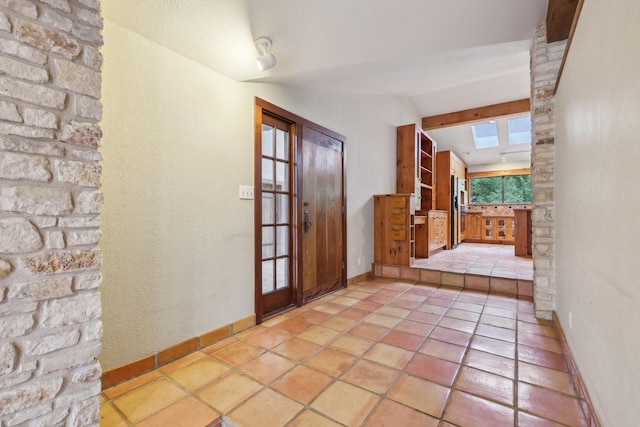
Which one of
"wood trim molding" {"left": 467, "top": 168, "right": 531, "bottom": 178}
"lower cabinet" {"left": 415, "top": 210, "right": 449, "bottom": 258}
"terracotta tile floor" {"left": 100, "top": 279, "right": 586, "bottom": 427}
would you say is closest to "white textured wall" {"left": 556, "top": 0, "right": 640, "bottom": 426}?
"terracotta tile floor" {"left": 100, "top": 279, "right": 586, "bottom": 427}

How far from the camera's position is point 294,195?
286 centimetres

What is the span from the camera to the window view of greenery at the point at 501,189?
28.4 feet

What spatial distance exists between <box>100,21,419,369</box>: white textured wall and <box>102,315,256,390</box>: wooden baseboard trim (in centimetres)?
4

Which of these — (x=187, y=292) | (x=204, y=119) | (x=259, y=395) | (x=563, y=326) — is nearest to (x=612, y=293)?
(x=563, y=326)

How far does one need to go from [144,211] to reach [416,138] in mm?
4460

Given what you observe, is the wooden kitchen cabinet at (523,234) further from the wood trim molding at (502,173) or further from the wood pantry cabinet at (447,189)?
the wood trim molding at (502,173)

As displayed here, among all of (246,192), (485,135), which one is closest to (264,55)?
(246,192)

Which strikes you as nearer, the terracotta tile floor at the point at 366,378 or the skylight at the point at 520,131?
the terracotta tile floor at the point at 366,378

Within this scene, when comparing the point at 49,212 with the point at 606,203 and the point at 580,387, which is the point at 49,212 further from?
the point at 580,387

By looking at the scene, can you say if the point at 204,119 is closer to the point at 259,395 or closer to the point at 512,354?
the point at 259,395

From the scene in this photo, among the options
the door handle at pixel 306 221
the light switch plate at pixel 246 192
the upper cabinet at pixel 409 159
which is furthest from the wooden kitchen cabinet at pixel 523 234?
the light switch plate at pixel 246 192

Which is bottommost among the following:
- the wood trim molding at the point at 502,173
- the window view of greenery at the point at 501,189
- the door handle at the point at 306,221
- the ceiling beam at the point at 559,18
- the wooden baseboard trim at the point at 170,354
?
the wooden baseboard trim at the point at 170,354

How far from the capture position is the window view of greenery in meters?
8.66

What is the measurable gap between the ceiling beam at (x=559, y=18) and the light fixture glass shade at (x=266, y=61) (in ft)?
6.79
